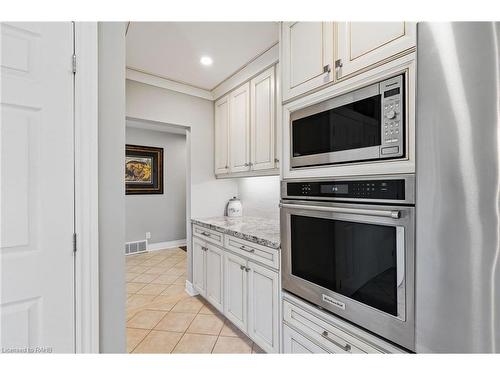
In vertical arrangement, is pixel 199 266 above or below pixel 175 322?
above

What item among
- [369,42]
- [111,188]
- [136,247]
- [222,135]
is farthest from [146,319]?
[369,42]

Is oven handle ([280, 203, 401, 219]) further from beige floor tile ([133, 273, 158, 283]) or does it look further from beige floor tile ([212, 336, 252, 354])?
beige floor tile ([133, 273, 158, 283])

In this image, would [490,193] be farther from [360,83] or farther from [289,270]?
[289,270]

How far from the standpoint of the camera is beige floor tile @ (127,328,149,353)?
6.19 feet

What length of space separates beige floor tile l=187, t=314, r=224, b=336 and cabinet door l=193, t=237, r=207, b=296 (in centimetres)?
27

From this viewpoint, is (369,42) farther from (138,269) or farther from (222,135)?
(138,269)

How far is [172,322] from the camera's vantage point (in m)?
2.23

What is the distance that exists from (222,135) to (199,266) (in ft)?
5.07

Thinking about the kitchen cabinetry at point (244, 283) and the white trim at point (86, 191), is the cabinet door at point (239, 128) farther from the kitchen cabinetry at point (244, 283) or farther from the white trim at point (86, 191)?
the white trim at point (86, 191)

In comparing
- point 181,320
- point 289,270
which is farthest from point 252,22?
point 181,320

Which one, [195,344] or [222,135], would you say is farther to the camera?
[222,135]

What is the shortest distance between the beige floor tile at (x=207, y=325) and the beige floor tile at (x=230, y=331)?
0.04m

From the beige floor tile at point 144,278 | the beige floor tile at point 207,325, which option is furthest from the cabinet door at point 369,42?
the beige floor tile at point 144,278

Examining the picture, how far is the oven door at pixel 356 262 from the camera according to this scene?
2.99 ft
